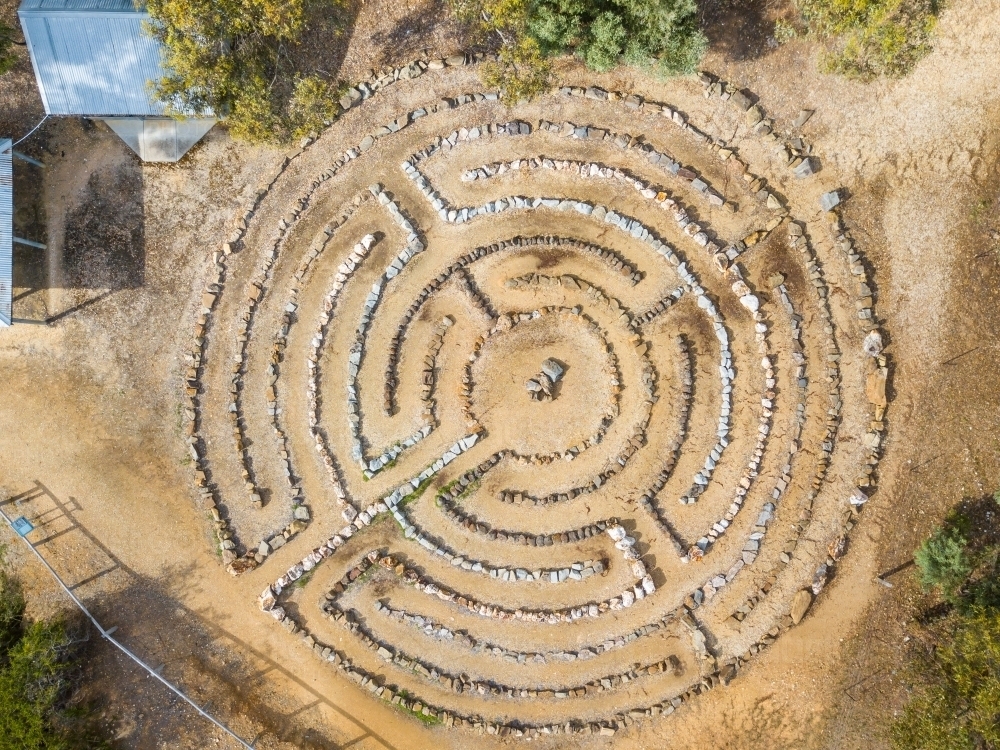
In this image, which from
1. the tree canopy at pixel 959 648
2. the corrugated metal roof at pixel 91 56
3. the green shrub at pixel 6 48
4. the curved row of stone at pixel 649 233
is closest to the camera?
the tree canopy at pixel 959 648

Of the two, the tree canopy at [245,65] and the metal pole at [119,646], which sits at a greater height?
the tree canopy at [245,65]

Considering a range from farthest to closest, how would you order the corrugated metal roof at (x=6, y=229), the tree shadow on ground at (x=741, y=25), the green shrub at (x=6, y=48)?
the tree shadow on ground at (x=741, y=25) < the corrugated metal roof at (x=6, y=229) < the green shrub at (x=6, y=48)

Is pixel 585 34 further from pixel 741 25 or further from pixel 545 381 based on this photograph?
pixel 545 381

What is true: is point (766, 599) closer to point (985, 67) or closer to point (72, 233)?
point (985, 67)

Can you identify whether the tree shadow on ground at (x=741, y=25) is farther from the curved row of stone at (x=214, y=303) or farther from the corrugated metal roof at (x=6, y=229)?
the corrugated metal roof at (x=6, y=229)

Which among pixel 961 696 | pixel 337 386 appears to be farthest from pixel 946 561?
pixel 337 386

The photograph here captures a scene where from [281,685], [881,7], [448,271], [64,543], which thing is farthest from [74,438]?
[881,7]

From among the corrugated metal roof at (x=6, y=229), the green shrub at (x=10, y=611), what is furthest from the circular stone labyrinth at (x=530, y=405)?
the green shrub at (x=10, y=611)

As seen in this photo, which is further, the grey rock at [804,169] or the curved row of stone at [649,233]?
the curved row of stone at [649,233]

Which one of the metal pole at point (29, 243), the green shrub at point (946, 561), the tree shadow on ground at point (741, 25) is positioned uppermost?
the tree shadow on ground at point (741, 25)
